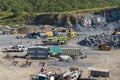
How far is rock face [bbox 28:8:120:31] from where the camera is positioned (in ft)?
269

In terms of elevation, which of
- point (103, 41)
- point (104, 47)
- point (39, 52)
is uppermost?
point (39, 52)

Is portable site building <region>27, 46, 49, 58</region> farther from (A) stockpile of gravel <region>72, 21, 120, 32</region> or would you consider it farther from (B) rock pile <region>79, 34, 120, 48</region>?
(A) stockpile of gravel <region>72, 21, 120, 32</region>

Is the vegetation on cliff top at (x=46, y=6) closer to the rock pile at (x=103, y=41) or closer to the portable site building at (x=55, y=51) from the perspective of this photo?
the rock pile at (x=103, y=41)

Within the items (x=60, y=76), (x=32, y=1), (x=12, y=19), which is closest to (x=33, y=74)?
(x=60, y=76)

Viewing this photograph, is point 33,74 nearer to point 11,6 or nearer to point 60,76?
point 60,76

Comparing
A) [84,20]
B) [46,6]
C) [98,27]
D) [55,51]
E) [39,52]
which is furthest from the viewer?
[46,6]

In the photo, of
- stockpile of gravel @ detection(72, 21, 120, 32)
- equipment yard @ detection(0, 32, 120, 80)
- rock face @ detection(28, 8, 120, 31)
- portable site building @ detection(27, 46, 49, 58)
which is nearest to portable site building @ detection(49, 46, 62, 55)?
equipment yard @ detection(0, 32, 120, 80)

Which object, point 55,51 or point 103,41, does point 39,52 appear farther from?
point 103,41

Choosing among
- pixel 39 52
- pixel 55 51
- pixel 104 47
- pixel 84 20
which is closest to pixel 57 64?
pixel 39 52

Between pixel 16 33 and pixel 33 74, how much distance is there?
135ft

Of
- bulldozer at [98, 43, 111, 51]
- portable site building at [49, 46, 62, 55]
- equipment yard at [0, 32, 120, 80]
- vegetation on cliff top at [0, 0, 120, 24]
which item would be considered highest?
vegetation on cliff top at [0, 0, 120, 24]

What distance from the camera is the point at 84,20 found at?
82375 millimetres

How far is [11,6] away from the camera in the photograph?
356 feet

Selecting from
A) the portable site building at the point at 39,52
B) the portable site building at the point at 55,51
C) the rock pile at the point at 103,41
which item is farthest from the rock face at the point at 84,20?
the portable site building at the point at 39,52
